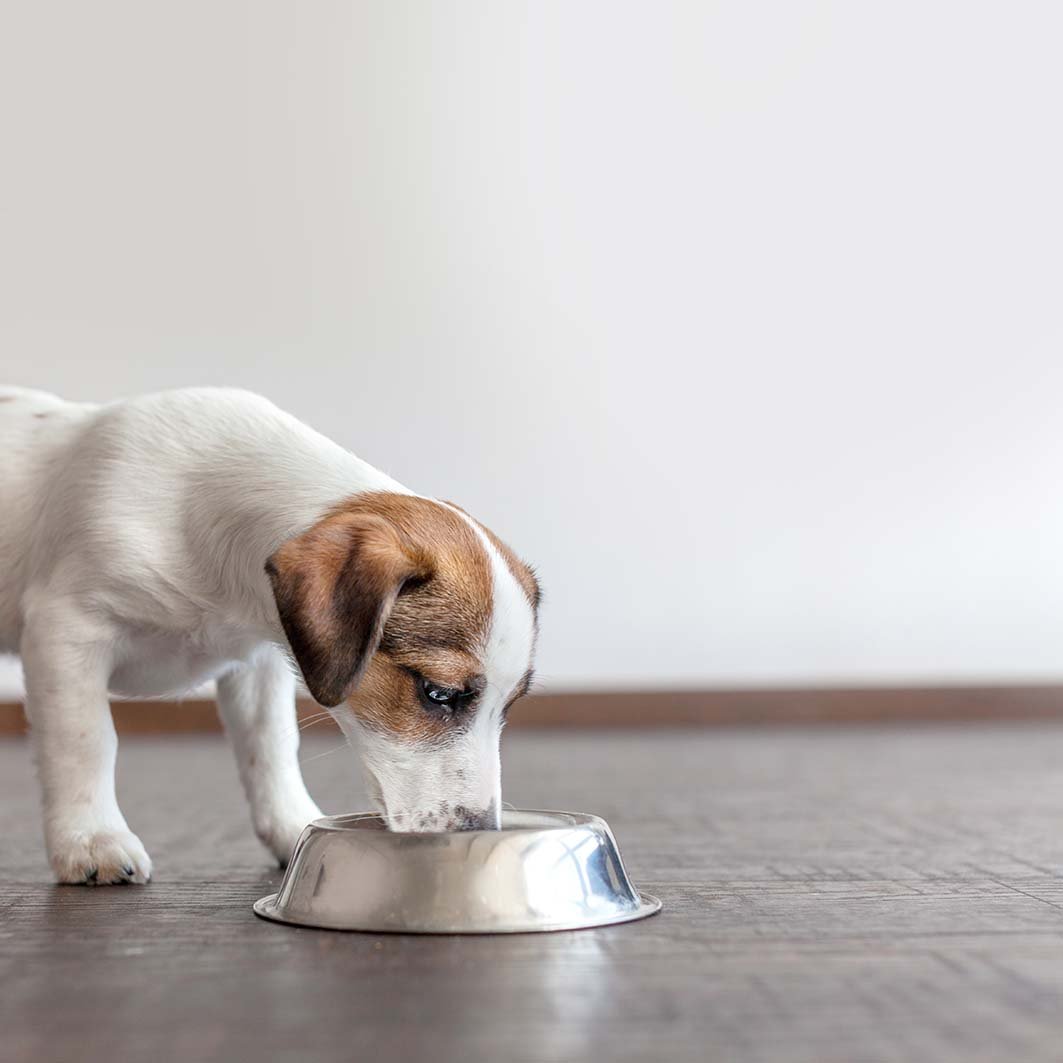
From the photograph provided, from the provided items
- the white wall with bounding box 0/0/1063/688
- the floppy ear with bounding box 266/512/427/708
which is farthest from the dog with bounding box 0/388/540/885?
the white wall with bounding box 0/0/1063/688

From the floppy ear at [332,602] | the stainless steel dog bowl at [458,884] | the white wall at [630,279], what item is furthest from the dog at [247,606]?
the white wall at [630,279]

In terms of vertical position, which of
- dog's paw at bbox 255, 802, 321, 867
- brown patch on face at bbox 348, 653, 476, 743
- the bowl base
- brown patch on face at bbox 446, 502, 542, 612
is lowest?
dog's paw at bbox 255, 802, 321, 867

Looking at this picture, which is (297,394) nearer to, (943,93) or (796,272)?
(796,272)

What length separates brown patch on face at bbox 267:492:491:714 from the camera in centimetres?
191

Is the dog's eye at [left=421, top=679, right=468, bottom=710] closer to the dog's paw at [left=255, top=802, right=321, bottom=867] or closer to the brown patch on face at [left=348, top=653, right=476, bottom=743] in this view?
the brown patch on face at [left=348, top=653, right=476, bottom=743]

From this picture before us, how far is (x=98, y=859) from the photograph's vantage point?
2.14 metres

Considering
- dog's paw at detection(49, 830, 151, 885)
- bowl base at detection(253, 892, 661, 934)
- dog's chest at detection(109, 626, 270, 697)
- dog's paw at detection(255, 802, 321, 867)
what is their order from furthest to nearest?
dog's paw at detection(255, 802, 321, 867) < dog's chest at detection(109, 626, 270, 697) < dog's paw at detection(49, 830, 151, 885) < bowl base at detection(253, 892, 661, 934)

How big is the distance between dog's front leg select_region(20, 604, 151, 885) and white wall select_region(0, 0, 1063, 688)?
4.01 meters

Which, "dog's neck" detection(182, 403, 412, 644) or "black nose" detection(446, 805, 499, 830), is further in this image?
"dog's neck" detection(182, 403, 412, 644)

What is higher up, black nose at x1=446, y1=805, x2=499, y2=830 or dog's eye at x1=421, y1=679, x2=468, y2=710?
dog's eye at x1=421, y1=679, x2=468, y2=710

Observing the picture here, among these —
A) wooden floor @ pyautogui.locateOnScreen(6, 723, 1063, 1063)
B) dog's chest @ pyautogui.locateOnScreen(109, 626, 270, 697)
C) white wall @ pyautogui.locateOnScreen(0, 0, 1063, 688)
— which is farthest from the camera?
white wall @ pyautogui.locateOnScreen(0, 0, 1063, 688)

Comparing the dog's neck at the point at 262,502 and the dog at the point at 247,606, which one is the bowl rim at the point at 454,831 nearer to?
the dog at the point at 247,606

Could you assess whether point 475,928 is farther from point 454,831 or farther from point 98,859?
point 98,859

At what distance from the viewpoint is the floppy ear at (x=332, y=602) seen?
74.9 inches
